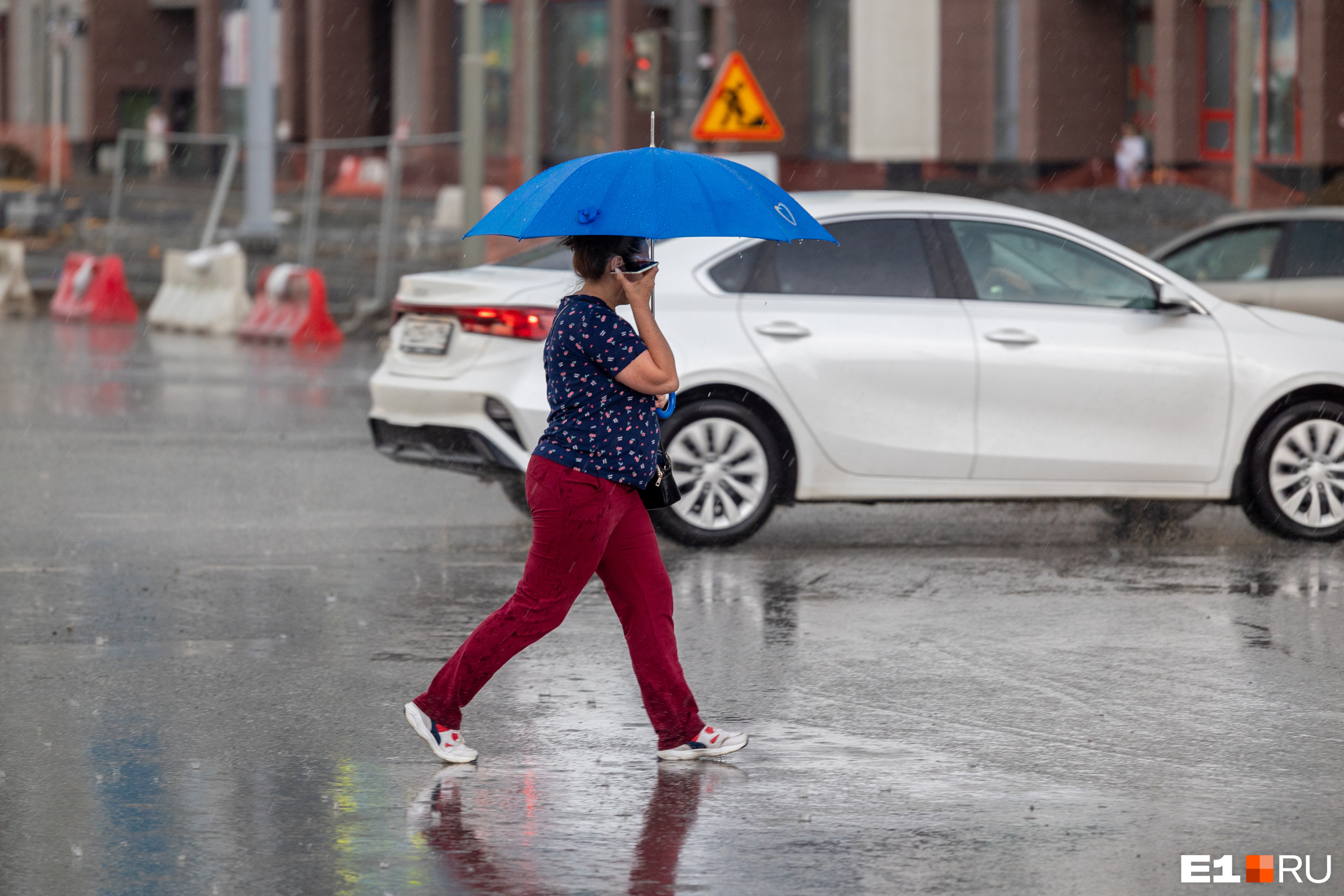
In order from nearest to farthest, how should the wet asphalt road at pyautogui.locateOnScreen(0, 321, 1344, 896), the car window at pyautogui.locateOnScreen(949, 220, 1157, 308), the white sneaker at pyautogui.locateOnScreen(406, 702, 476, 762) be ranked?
the wet asphalt road at pyautogui.locateOnScreen(0, 321, 1344, 896), the white sneaker at pyautogui.locateOnScreen(406, 702, 476, 762), the car window at pyautogui.locateOnScreen(949, 220, 1157, 308)

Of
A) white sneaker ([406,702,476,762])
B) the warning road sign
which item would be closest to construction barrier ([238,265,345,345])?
the warning road sign

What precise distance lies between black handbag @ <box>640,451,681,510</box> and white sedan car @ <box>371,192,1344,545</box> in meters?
3.43

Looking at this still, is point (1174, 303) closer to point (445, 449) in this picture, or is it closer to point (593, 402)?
point (445, 449)

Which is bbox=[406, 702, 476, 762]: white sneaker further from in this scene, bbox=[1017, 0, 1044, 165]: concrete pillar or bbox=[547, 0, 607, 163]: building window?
bbox=[547, 0, 607, 163]: building window

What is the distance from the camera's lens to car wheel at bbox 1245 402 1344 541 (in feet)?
31.9

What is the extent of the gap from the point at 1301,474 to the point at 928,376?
182 cm

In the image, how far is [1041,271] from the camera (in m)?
9.80

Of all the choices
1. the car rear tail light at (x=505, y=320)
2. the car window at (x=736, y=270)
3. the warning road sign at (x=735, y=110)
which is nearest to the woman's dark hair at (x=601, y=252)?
the car rear tail light at (x=505, y=320)

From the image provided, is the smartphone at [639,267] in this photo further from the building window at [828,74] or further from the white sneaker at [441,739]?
the building window at [828,74]

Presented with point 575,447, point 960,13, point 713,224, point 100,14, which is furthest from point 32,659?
point 100,14

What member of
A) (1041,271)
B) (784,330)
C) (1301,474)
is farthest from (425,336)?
(1301,474)

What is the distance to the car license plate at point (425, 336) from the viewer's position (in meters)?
9.70

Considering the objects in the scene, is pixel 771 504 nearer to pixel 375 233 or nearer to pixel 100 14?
pixel 375 233

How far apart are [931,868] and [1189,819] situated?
2.65 feet
